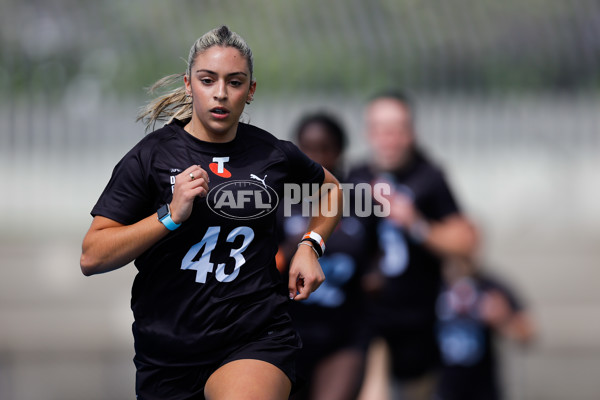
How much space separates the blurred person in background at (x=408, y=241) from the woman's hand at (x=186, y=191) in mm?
3338

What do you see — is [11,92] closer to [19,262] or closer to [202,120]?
[19,262]

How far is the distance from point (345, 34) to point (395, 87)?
0.86 m

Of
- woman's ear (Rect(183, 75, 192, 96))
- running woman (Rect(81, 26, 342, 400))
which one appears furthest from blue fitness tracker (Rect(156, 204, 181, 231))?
woman's ear (Rect(183, 75, 192, 96))

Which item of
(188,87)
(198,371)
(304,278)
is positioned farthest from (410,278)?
(188,87)

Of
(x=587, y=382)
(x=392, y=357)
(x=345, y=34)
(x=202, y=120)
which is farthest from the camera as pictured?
(x=345, y=34)

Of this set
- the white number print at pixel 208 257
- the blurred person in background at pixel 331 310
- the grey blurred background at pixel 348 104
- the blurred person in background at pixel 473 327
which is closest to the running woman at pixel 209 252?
the white number print at pixel 208 257

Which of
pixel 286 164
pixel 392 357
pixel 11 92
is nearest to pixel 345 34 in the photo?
pixel 11 92

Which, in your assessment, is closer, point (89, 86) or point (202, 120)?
point (202, 120)

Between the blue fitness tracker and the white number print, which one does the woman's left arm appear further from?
the blue fitness tracker

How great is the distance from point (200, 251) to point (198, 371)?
0.46 meters

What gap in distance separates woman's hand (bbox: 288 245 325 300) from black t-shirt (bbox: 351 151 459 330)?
2.88 metres

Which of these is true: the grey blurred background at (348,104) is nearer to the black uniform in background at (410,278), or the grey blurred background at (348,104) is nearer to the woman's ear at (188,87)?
the black uniform in background at (410,278)

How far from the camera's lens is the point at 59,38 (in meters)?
12.1

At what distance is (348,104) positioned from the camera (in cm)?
1196
